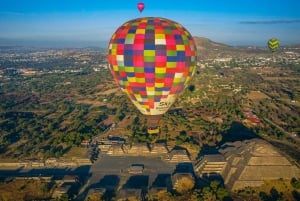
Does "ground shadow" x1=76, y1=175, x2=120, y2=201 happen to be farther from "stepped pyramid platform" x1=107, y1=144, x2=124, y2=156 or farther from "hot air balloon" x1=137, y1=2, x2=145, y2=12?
"hot air balloon" x1=137, y1=2, x2=145, y2=12

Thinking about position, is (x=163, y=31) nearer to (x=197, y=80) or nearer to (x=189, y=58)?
(x=189, y=58)

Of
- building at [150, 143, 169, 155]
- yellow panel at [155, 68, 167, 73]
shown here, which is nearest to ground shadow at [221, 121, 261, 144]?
building at [150, 143, 169, 155]

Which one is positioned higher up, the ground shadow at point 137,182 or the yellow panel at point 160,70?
the yellow panel at point 160,70

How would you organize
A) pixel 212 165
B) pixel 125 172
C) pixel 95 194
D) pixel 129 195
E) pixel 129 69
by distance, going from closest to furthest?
1. pixel 129 195
2. pixel 95 194
3. pixel 212 165
4. pixel 129 69
5. pixel 125 172

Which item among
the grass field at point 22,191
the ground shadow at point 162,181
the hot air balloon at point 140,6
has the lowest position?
the grass field at point 22,191

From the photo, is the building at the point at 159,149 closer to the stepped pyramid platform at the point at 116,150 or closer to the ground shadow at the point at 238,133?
the stepped pyramid platform at the point at 116,150

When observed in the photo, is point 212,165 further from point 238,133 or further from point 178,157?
point 238,133

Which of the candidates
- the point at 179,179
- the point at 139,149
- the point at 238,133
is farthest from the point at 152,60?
the point at 238,133

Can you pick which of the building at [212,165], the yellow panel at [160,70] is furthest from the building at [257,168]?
the yellow panel at [160,70]

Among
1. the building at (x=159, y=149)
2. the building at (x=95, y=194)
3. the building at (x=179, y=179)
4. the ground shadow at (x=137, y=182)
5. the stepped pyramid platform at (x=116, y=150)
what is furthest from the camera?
the stepped pyramid platform at (x=116, y=150)
